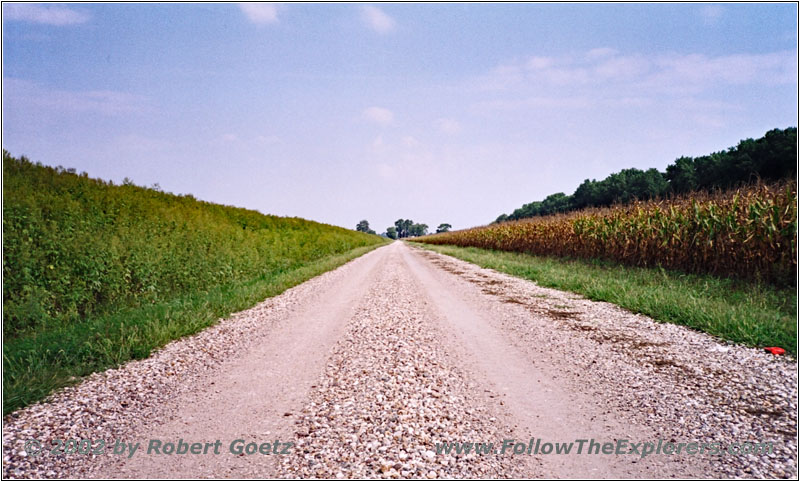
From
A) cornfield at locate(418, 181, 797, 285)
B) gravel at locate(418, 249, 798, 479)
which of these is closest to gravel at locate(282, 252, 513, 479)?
gravel at locate(418, 249, 798, 479)

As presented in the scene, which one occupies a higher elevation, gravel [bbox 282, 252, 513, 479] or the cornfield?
the cornfield

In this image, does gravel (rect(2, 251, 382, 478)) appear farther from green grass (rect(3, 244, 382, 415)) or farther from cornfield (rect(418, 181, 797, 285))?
cornfield (rect(418, 181, 797, 285))

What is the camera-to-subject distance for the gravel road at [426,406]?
8.43 ft

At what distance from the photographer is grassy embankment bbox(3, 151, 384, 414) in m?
4.82

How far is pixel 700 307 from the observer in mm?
6527

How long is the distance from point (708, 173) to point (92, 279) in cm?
5255

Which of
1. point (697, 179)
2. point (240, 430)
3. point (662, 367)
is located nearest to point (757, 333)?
point (662, 367)

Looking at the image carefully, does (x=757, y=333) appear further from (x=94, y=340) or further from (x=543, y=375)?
(x=94, y=340)

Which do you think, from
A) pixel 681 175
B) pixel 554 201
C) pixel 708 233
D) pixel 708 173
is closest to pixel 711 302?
pixel 708 233

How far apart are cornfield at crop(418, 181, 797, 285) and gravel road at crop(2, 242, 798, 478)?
585 cm

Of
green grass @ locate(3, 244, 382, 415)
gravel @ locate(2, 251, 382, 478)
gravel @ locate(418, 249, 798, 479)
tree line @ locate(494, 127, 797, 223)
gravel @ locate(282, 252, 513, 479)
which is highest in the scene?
tree line @ locate(494, 127, 797, 223)

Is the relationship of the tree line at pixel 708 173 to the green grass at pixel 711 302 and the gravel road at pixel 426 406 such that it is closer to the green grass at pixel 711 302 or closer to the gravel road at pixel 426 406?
the green grass at pixel 711 302

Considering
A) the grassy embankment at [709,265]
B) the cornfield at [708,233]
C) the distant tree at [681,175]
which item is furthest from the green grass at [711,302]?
the distant tree at [681,175]

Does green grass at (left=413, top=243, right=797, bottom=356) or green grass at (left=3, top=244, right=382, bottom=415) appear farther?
green grass at (left=413, top=243, right=797, bottom=356)
